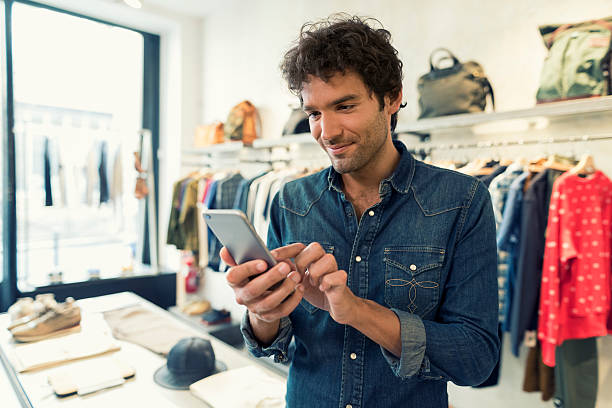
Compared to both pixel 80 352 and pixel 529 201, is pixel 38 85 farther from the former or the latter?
pixel 529 201

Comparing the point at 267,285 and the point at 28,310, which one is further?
the point at 28,310

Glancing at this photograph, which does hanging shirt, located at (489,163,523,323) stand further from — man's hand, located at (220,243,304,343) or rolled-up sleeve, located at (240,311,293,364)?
man's hand, located at (220,243,304,343)

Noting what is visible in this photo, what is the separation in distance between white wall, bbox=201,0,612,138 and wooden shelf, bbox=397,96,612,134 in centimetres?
38

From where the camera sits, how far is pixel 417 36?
8.48 ft

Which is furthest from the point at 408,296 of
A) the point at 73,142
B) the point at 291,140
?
the point at 73,142

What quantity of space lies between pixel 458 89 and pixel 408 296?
146cm

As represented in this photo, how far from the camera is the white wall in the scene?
2.12 metres

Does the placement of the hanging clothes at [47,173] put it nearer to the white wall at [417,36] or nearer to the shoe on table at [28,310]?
the white wall at [417,36]

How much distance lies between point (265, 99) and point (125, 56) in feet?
6.06

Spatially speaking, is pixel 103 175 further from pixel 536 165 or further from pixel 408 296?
pixel 408 296

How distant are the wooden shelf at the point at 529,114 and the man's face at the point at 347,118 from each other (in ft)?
3.81

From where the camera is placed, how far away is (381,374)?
91 centimetres

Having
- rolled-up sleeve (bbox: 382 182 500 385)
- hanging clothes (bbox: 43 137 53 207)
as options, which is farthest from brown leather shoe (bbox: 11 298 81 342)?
hanging clothes (bbox: 43 137 53 207)

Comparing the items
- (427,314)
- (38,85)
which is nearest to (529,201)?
(427,314)
